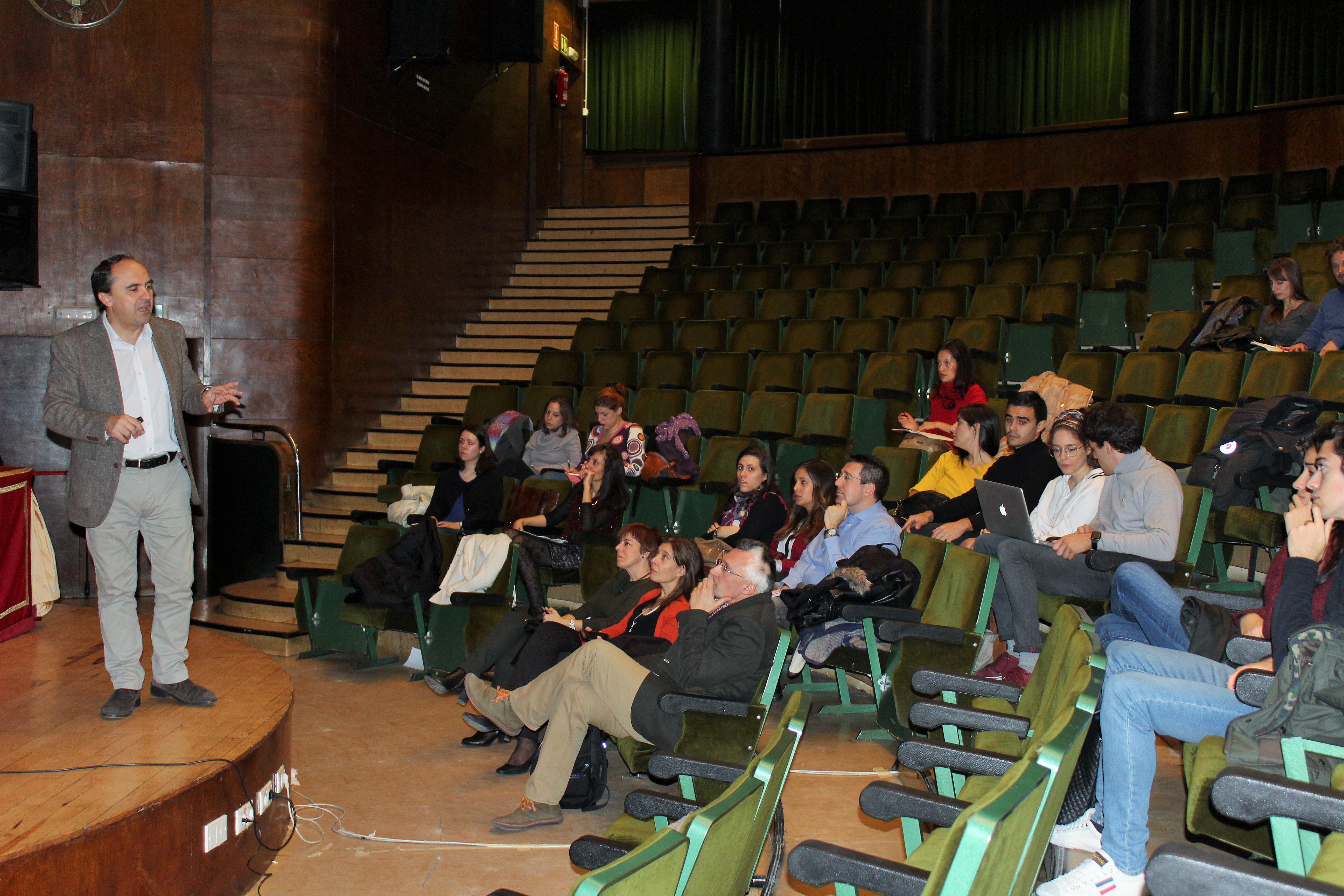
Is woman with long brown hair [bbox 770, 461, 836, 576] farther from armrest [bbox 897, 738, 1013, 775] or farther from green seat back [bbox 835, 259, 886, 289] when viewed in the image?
green seat back [bbox 835, 259, 886, 289]

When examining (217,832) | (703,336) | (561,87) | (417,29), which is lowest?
(217,832)

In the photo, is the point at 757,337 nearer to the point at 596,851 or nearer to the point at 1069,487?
the point at 1069,487

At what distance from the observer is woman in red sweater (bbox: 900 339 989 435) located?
450cm

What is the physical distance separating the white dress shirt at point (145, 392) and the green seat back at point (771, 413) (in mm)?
2802

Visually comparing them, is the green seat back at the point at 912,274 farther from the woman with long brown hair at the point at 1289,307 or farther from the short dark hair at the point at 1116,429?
the short dark hair at the point at 1116,429

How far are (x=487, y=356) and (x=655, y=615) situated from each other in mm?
4590

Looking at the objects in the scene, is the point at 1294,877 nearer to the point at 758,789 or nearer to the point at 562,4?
the point at 758,789

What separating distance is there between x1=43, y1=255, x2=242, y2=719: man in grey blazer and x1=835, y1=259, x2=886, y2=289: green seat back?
4.40 metres

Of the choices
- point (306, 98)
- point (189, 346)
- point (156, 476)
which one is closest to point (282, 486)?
point (189, 346)

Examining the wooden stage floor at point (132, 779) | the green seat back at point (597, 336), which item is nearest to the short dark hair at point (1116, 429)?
the wooden stage floor at point (132, 779)

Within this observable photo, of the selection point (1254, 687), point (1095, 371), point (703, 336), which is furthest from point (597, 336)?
point (1254, 687)

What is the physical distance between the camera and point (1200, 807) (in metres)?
1.77

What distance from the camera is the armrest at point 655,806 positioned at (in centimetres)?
163

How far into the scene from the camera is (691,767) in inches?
70.7
